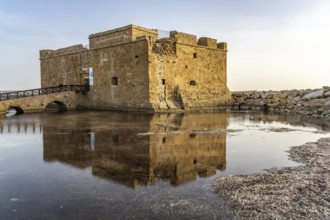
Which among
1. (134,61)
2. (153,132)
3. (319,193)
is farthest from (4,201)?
(134,61)

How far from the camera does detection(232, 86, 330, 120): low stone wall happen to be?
53.7ft

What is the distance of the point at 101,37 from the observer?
67.4ft

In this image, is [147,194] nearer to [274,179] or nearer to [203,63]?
[274,179]

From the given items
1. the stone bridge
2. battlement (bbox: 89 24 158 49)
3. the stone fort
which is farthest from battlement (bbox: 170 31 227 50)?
the stone bridge

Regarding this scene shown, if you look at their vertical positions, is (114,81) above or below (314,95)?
above

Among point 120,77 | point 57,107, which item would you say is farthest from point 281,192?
point 57,107

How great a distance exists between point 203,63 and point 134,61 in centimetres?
594

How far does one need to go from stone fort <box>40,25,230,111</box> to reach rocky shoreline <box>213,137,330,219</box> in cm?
1320

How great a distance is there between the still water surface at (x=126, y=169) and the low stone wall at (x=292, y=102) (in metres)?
8.66

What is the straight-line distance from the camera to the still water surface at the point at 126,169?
341 centimetres

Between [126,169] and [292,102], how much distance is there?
18.2 meters

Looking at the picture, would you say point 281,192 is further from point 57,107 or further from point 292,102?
point 57,107

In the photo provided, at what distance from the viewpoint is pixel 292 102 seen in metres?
20.1

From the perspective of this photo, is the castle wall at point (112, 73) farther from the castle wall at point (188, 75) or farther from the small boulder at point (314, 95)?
the small boulder at point (314, 95)
